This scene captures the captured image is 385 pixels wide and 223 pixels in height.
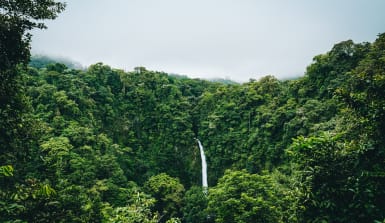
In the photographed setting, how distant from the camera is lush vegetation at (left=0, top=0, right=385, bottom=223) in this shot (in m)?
5.50

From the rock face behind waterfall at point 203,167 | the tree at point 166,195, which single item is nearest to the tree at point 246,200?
the tree at point 166,195

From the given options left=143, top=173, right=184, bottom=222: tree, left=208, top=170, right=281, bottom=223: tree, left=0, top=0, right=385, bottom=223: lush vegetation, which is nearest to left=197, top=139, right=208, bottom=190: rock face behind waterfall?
left=0, top=0, right=385, bottom=223: lush vegetation

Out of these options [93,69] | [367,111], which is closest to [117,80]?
[93,69]

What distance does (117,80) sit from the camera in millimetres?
47625

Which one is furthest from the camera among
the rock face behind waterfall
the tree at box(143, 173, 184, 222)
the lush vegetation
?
the rock face behind waterfall

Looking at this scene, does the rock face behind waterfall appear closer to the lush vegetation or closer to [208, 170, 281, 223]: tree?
the lush vegetation

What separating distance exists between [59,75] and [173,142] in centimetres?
1731

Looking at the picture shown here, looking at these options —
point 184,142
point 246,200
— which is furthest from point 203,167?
point 246,200

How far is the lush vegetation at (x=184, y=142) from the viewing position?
5.50m

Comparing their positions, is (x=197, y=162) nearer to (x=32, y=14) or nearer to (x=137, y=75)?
(x=137, y=75)

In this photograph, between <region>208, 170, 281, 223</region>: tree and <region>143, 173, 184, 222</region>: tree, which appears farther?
<region>143, 173, 184, 222</region>: tree

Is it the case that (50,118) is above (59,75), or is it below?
below

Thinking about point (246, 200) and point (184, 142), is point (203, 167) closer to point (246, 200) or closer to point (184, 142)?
point (184, 142)

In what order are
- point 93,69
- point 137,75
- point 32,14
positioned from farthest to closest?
point 137,75
point 93,69
point 32,14
